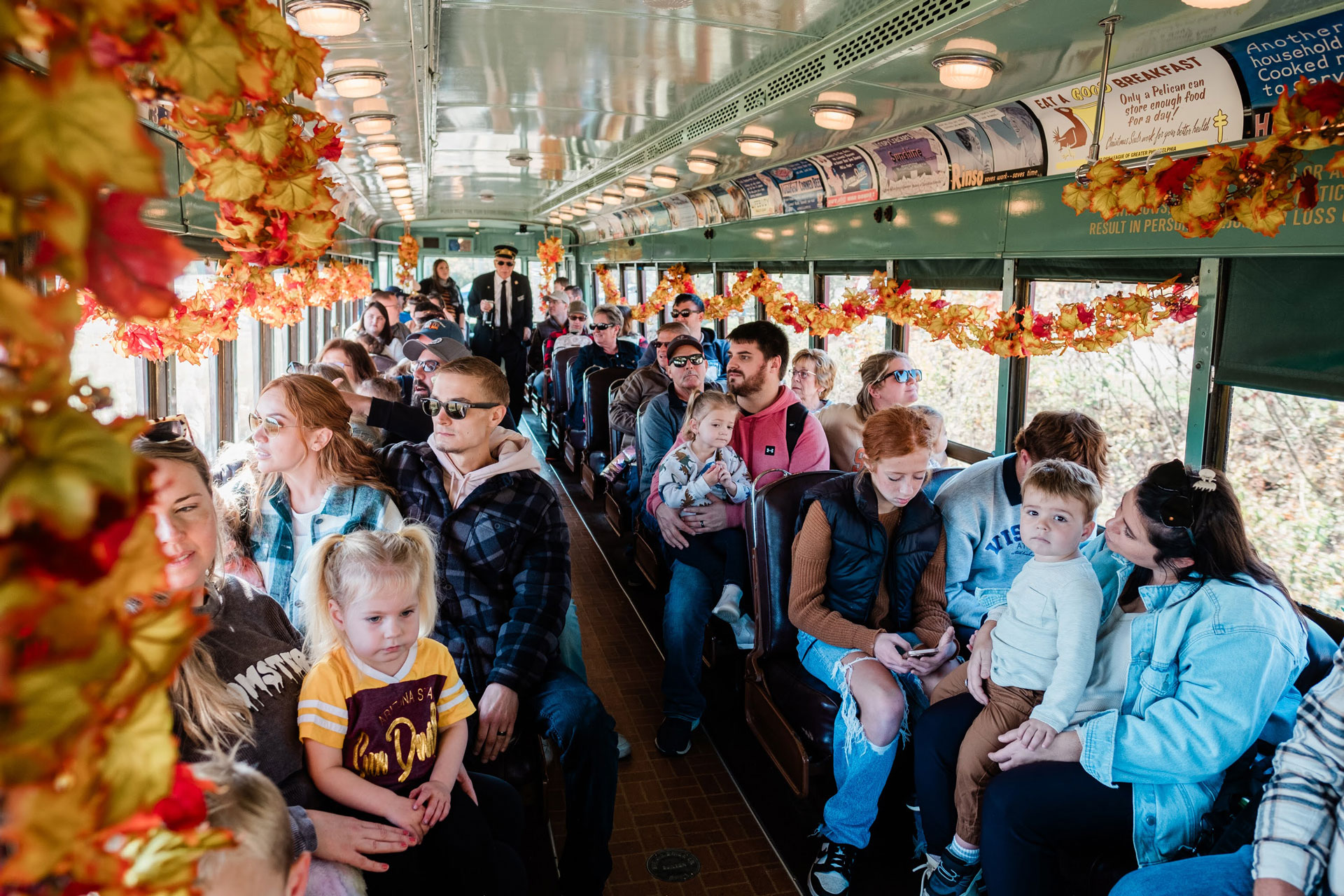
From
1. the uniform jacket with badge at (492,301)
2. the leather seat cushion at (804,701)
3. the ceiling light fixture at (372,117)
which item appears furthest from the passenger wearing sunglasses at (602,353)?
the leather seat cushion at (804,701)

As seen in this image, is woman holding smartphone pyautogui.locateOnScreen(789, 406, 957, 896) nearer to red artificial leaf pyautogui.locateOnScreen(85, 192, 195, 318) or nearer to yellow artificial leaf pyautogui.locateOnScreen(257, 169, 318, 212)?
yellow artificial leaf pyautogui.locateOnScreen(257, 169, 318, 212)

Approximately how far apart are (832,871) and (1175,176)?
2517 millimetres

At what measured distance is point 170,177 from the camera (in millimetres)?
3826

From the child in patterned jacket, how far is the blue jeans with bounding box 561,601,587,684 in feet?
3.71

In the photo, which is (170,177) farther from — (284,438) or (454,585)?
(454,585)

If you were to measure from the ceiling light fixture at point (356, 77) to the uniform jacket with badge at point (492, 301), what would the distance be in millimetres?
5825

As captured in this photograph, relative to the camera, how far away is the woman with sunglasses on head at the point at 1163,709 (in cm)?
240

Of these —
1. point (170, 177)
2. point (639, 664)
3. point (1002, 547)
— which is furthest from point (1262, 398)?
Answer: point (170, 177)

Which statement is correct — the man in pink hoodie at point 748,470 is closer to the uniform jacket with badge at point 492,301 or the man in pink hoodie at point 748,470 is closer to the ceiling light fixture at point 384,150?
the ceiling light fixture at point 384,150

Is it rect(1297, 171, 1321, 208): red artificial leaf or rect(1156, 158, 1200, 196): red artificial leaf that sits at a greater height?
rect(1156, 158, 1200, 196): red artificial leaf

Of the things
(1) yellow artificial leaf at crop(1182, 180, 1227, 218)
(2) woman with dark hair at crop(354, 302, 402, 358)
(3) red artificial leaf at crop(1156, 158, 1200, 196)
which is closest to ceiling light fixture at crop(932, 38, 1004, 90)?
(3) red artificial leaf at crop(1156, 158, 1200, 196)

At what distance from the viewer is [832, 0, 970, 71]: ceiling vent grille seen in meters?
3.15

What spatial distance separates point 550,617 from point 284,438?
3.45 feet

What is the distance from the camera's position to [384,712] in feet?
7.20
